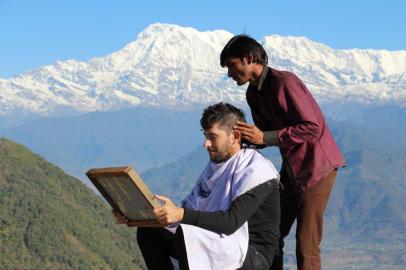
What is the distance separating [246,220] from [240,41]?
1552 mm

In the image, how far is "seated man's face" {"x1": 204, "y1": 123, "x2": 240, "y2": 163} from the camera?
722cm

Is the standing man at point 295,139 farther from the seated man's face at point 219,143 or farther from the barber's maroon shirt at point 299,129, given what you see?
the seated man's face at point 219,143

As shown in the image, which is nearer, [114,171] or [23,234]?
[114,171]

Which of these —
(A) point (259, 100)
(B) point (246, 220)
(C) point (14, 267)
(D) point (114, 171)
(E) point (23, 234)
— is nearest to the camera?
(D) point (114, 171)

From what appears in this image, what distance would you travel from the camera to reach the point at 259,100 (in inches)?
325

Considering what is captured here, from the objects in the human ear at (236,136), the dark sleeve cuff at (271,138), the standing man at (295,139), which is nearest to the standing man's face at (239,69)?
the standing man at (295,139)

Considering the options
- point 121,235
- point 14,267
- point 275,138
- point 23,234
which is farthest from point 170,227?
point 121,235

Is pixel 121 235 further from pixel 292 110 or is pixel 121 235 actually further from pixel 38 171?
pixel 292 110

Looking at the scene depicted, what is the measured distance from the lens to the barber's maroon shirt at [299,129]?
25.6 ft

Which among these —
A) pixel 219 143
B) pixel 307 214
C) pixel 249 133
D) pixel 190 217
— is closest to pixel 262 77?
pixel 249 133

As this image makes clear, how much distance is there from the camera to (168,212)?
6.71 m

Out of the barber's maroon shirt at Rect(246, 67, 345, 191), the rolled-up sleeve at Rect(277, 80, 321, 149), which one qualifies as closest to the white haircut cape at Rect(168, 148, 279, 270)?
the rolled-up sleeve at Rect(277, 80, 321, 149)

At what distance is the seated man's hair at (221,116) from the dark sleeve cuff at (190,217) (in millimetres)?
716

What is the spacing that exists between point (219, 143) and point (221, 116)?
0.71 feet
